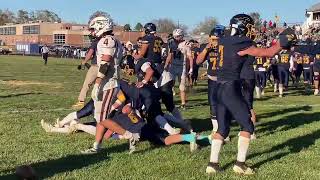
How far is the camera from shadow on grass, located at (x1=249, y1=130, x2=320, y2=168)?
8007mm

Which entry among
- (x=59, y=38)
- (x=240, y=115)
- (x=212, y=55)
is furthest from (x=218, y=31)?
(x=59, y=38)

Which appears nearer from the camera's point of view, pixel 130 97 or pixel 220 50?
pixel 220 50

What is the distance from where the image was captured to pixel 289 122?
38.8 feet

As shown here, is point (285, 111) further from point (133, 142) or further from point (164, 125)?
point (133, 142)

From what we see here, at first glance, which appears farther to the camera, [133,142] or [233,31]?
[133,142]

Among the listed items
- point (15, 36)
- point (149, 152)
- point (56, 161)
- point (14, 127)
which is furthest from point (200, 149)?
point (15, 36)

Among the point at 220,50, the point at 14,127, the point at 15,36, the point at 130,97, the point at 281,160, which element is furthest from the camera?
the point at 15,36

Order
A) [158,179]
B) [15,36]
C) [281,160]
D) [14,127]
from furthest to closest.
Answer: [15,36] < [14,127] < [281,160] < [158,179]

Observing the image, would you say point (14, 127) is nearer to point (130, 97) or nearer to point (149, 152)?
point (130, 97)

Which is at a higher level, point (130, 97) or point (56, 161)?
point (130, 97)

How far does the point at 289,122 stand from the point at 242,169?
514 centimetres

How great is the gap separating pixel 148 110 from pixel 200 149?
1258mm

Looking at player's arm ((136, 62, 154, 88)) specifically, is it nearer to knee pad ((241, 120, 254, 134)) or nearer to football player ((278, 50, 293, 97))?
knee pad ((241, 120, 254, 134))

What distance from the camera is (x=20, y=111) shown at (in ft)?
41.9
